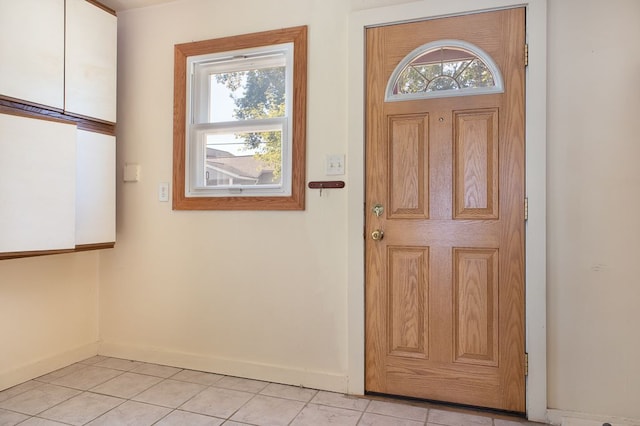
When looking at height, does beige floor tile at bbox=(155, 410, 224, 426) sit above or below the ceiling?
below

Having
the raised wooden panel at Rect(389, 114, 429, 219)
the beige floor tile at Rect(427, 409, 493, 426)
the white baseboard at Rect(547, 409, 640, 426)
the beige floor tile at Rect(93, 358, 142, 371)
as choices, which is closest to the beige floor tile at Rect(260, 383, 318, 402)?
the beige floor tile at Rect(427, 409, 493, 426)

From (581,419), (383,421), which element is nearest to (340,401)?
(383,421)

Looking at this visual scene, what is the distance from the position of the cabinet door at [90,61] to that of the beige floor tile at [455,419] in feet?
8.60

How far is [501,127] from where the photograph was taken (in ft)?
6.39

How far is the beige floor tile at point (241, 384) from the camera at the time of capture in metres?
2.23

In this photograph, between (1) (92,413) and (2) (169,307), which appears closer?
(1) (92,413)

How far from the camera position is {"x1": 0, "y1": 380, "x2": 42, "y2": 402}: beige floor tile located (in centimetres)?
210

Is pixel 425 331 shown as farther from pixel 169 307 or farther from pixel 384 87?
pixel 169 307

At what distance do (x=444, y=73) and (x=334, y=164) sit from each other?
2.52ft

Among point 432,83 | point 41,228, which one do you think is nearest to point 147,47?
point 41,228

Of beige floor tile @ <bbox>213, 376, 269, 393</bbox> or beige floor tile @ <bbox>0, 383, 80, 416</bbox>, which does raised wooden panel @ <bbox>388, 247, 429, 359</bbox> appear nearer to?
beige floor tile @ <bbox>213, 376, 269, 393</bbox>

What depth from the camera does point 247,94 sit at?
2475 millimetres

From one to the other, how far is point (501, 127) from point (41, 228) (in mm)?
2479

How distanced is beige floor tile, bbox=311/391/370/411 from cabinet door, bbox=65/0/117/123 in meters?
2.18
